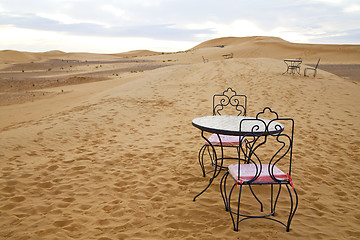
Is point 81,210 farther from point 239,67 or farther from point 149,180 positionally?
point 239,67

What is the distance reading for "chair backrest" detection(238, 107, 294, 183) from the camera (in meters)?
2.58

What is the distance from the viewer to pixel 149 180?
371 centimetres

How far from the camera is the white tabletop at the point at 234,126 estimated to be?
8.89ft

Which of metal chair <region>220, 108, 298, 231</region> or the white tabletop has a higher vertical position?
the white tabletop

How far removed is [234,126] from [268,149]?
2.16 meters

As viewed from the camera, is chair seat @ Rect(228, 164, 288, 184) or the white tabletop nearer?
chair seat @ Rect(228, 164, 288, 184)

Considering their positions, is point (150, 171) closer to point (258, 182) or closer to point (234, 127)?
point (234, 127)

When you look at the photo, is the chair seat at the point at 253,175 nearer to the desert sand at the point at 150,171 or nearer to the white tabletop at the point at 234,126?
the white tabletop at the point at 234,126

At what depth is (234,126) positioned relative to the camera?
→ 3.12 meters

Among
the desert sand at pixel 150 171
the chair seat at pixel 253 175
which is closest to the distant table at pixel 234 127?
the chair seat at pixel 253 175

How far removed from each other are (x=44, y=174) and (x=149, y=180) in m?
1.52

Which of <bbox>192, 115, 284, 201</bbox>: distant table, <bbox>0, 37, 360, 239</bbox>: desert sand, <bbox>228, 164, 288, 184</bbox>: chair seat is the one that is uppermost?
<bbox>192, 115, 284, 201</bbox>: distant table

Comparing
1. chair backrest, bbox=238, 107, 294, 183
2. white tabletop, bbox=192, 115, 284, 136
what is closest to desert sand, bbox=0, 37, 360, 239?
chair backrest, bbox=238, 107, 294, 183

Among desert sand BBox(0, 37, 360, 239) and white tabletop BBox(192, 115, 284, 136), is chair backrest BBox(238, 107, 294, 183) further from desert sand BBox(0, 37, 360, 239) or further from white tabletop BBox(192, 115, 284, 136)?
desert sand BBox(0, 37, 360, 239)
